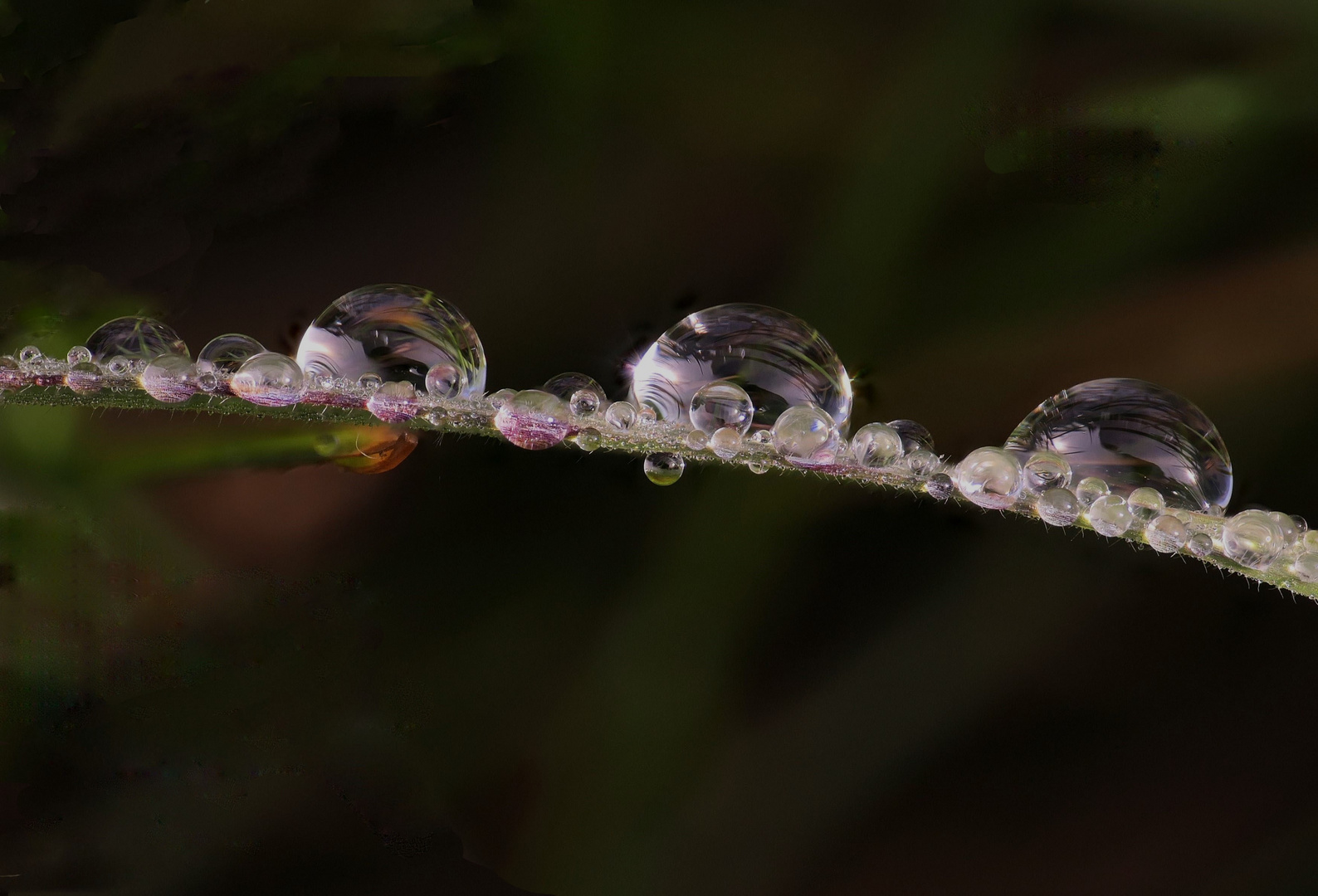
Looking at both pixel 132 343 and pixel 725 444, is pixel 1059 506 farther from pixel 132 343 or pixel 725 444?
pixel 132 343

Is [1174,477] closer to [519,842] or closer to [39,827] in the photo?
[519,842]

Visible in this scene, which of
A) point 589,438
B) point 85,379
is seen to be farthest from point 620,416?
point 85,379

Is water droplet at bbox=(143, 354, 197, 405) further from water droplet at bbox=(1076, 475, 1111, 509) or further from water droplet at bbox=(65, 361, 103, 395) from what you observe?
water droplet at bbox=(1076, 475, 1111, 509)

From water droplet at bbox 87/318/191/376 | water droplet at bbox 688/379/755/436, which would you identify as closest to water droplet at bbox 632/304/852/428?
water droplet at bbox 688/379/755/436

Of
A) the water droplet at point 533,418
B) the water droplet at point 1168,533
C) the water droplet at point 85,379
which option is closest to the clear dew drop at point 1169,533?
the water droplet at point 1168,533

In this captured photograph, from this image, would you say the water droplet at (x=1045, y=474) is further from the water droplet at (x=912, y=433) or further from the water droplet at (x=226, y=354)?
the water droplet at (x=226, y=354)

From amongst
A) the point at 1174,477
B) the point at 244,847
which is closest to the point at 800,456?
the point at 1174,477
